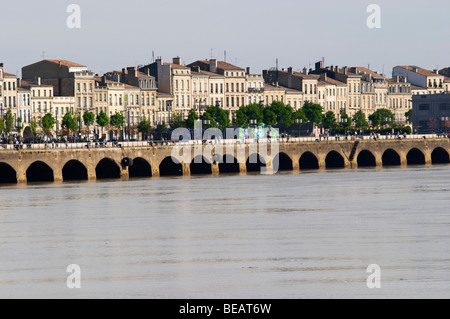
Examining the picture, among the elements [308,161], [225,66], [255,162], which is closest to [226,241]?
[255,162]

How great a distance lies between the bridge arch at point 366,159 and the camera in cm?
12231

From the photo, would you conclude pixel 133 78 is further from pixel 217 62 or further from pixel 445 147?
pixel 445 147

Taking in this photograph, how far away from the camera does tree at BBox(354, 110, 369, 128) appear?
17588 cm

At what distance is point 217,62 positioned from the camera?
168 meters

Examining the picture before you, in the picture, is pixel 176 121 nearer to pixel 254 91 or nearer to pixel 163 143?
pixel 254 91

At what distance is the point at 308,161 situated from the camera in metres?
118

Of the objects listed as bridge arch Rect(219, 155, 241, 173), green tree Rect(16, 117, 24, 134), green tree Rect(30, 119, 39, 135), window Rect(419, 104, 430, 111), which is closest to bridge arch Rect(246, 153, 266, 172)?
bridge arch Rect(219, 155, 241, 173)

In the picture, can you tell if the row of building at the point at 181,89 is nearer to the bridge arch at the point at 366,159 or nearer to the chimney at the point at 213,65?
the chimney at the point at 213,65

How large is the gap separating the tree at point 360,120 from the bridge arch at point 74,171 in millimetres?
85763

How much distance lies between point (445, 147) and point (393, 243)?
85.1 metres

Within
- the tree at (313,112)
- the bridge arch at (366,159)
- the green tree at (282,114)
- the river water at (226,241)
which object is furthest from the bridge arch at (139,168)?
the tree at (313,112)

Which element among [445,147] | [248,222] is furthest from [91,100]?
[248,222]

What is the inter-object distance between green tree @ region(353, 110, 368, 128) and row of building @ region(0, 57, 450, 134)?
461 centimetres

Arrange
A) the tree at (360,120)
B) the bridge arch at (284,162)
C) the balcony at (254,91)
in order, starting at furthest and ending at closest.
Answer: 1. the tree at (360,120)
2. the balcony at (254,91)
3. the bridge arch at (284,162)
